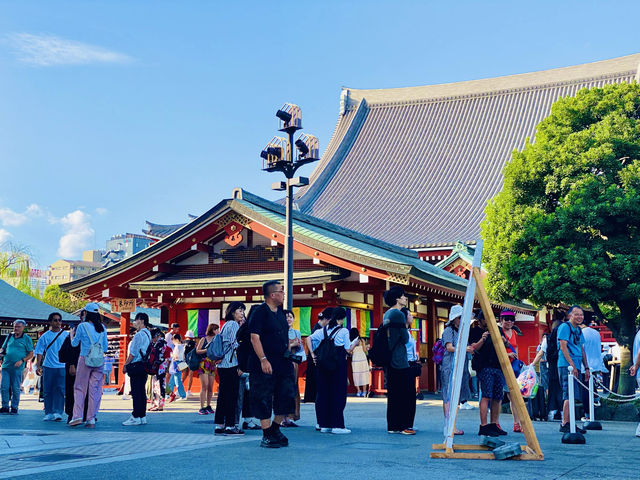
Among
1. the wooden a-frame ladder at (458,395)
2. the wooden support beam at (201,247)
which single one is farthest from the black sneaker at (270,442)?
the wooden support beam at (201,247)

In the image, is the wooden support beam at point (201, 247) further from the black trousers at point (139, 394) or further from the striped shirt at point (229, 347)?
the striped shirt at point (229, 347)

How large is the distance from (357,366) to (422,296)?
3.85 m

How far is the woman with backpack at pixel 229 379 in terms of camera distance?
9.54 metres

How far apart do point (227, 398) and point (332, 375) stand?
1.44 meters

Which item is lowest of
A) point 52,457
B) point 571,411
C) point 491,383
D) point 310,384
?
point 52,457

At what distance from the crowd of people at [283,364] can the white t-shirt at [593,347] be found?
0.02 meters

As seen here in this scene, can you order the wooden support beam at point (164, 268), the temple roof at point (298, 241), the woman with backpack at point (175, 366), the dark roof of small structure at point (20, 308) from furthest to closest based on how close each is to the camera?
the dark roof of small structure at point (20, 308) → the wooden support beam at point (164, 268) → the woman with backpack at point (175, 366) → the temple roof at point (298, 241)

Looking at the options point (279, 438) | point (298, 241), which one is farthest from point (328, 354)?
point (298, 241)

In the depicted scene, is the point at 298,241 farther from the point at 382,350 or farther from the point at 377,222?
the point at 377,222

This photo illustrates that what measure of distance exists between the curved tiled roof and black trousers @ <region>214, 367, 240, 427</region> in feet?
83.8

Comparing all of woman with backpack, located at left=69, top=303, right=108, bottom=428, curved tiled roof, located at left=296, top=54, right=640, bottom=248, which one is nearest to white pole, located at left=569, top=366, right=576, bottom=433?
woman with backpack, located at left=69, top=303, right=108, bottom=428

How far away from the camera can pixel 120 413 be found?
13.7 meters

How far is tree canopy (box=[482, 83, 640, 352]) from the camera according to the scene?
16.8 meters

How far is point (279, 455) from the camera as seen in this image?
7191 millimetres
